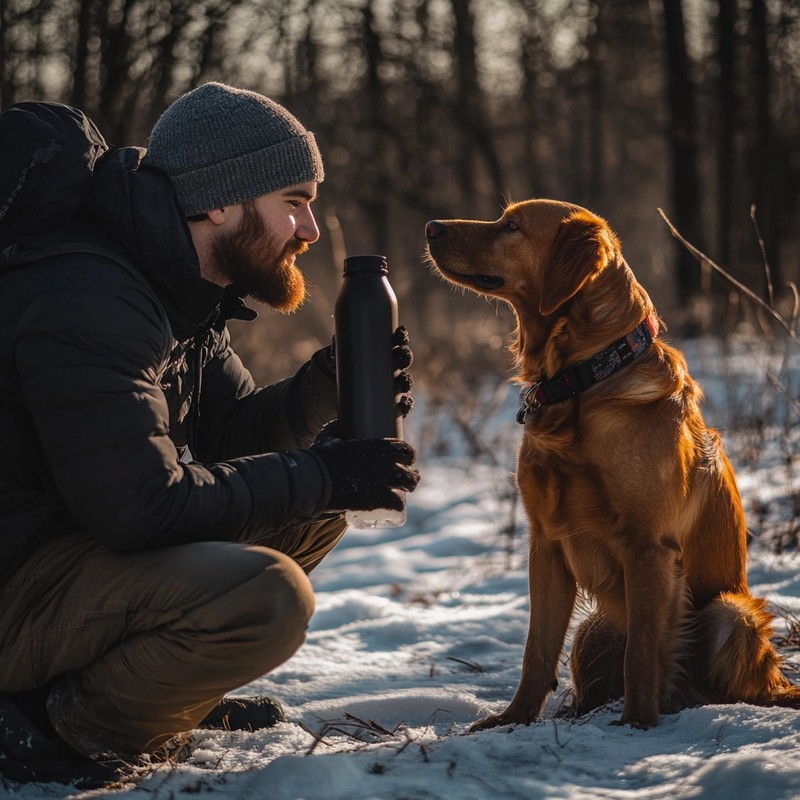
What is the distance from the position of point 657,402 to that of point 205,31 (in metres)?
7.51

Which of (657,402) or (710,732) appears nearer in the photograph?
(710,732)

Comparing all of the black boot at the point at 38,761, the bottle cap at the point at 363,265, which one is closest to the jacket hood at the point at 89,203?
the bottle cap at the point at 363,265

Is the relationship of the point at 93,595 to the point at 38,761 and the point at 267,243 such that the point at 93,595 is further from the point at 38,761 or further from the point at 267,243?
the point at 267,243

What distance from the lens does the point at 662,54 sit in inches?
718

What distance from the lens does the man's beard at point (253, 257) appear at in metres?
3.08

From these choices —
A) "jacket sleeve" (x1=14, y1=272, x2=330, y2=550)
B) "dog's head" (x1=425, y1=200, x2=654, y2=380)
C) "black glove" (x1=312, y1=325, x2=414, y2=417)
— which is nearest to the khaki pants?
"jacket sleeve" (x1=14, y1=272, x2=330, y2=550)

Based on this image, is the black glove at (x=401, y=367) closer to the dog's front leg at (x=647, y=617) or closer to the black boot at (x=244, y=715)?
the dog's front leg at (x=647, y=617)

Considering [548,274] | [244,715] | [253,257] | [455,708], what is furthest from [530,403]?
[244,715]

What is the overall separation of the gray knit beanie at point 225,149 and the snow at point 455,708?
1.65 metres

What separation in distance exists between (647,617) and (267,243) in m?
1.67

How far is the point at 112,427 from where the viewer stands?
2.34 m

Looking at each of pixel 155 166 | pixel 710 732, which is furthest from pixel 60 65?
pixel 710 732

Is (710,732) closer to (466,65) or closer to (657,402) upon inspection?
(657,402)

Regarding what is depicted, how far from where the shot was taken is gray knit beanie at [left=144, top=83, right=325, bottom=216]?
297 centimetres
